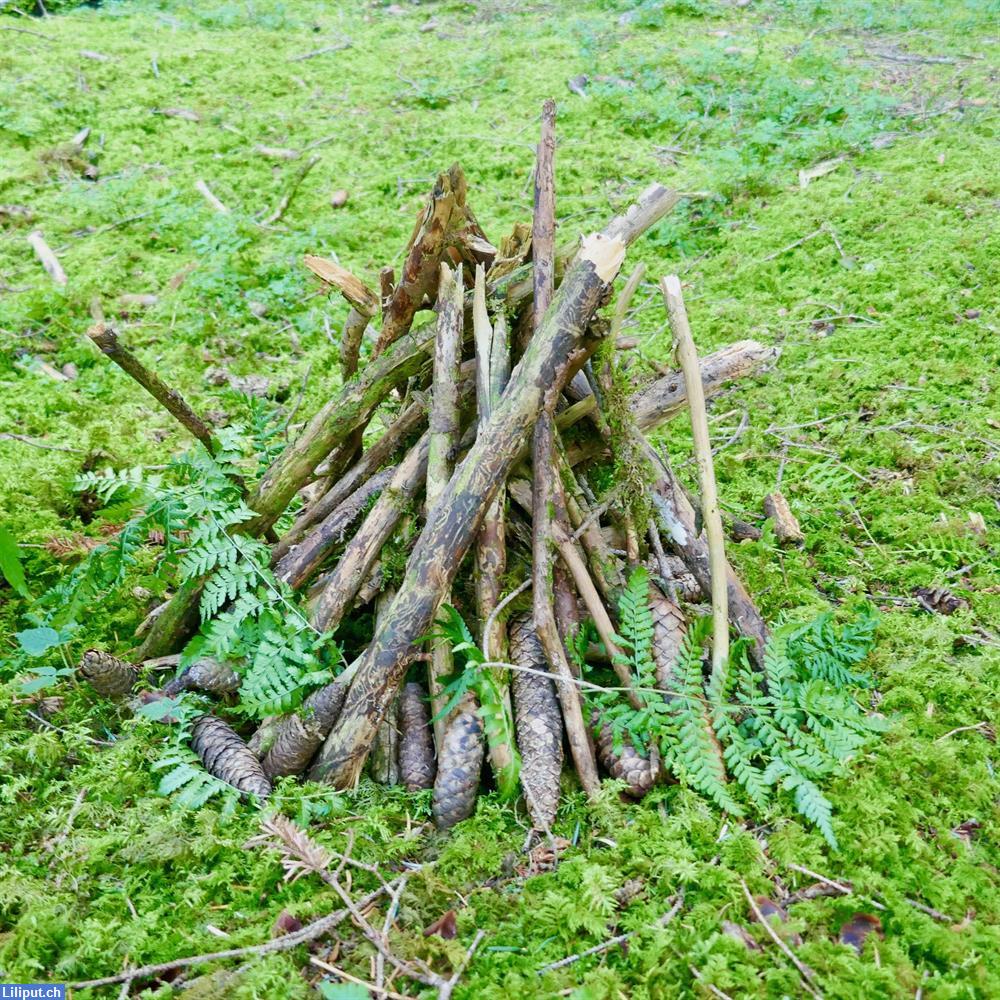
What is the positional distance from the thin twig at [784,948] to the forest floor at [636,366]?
22 millimetres

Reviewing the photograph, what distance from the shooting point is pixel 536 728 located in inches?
97.2

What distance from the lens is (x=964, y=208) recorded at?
5.68 meters

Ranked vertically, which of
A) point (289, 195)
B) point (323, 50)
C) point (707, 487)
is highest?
point (323, 50)

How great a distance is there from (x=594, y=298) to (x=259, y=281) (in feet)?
14.7

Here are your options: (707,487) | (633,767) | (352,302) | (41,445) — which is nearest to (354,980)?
(633,767)

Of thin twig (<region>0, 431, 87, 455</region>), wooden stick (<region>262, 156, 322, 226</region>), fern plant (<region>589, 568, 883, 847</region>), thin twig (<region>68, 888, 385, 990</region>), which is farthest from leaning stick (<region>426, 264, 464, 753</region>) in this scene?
wooden stick (<region>262, 156, 322, 226</region>)

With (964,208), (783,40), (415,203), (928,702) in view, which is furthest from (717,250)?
(783,40)

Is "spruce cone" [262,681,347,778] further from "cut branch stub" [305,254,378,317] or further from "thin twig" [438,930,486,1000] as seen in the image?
"cut branch stub" [305,254,378,317]

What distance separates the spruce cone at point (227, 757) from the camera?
2.47 m

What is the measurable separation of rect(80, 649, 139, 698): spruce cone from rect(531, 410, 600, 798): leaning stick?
152 centimetres

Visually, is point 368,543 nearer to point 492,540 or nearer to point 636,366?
point 492,540

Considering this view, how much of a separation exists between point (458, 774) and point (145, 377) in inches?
71.5

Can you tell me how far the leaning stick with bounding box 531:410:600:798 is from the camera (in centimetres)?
246

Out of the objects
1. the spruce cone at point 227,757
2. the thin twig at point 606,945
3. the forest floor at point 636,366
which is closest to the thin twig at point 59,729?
the forest floor at point 636,366
